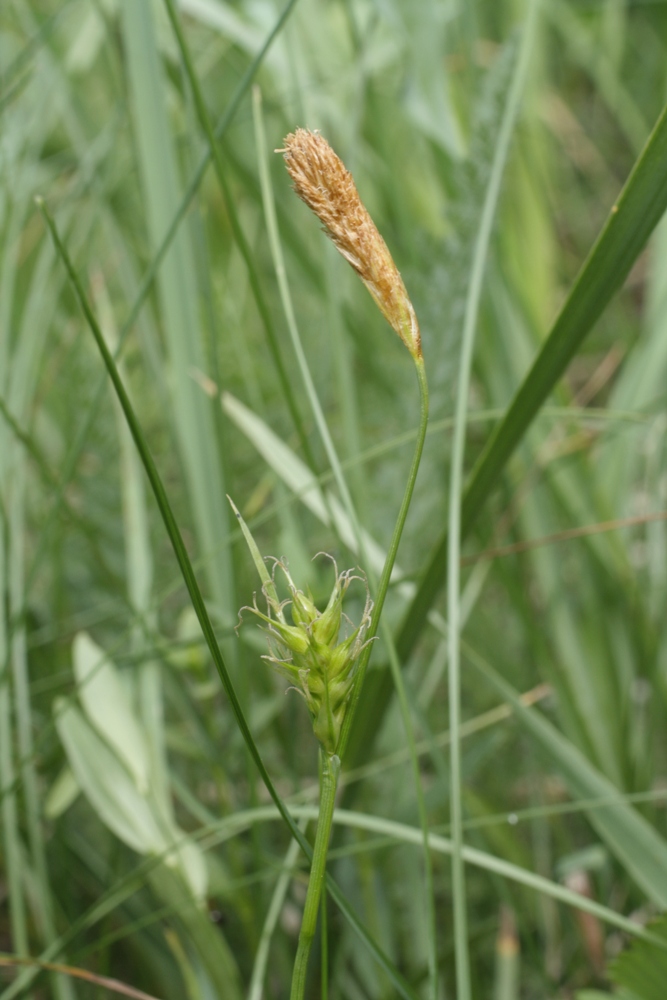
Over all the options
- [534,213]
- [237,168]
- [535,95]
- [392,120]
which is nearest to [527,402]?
[237,168]

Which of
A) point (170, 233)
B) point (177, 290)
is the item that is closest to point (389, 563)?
point (170, 233)

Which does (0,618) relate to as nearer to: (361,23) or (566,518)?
(566,518)

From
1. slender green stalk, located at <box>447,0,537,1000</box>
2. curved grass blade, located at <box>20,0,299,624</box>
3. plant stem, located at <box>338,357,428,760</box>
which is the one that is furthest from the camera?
curved grass blade, located at <box>20,0,299,624</box>

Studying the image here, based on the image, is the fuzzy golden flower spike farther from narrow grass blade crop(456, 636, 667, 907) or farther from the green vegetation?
narrow grass blade crop(456, 636, 667, 907)

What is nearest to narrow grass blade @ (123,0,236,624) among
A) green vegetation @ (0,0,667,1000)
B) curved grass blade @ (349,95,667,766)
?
green vegetation @ (0,0,667,1000)

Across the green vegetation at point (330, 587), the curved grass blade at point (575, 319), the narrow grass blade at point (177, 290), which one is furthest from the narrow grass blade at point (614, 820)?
the narrow grass blade at point (177, 290)
